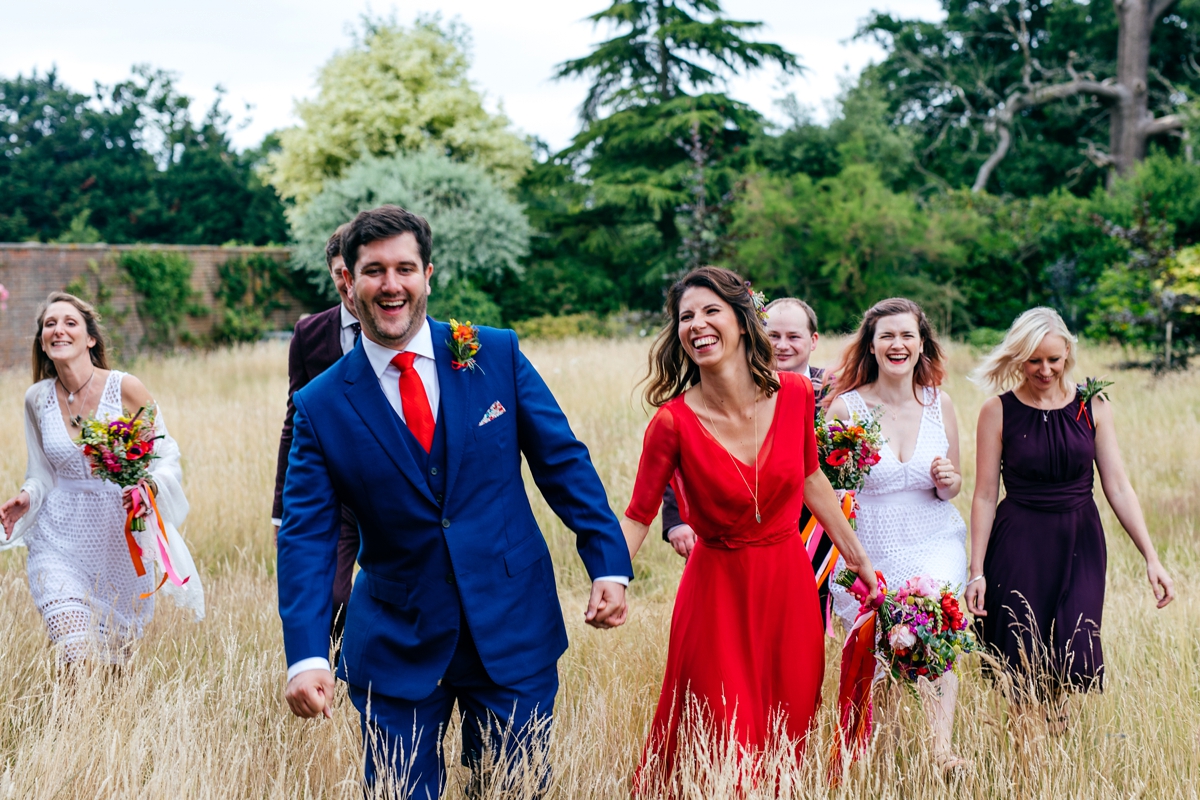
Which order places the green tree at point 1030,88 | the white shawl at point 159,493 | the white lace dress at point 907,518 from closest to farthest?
the white lace dress at point 907,518
the white shawl at point 159,493
the green tree at point 1030,88

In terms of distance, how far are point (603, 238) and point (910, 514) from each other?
2100cm

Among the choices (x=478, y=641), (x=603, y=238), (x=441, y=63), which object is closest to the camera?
(x=478, y=641)

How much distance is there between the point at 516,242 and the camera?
73.3ft

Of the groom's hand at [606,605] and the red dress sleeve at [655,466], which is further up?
the red dress sleeve at [655,466]

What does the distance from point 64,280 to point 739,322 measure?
19.2m

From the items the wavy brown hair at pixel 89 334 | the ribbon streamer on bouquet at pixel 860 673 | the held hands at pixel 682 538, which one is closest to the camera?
the ribbon streamer on bouquet at pixel 860 673

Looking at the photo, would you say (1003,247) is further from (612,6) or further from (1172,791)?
(1172,791)

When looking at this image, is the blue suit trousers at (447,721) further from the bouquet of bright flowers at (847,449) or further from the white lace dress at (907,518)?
the white lace dress at (907,518)

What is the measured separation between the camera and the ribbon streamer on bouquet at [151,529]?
4.46 metres

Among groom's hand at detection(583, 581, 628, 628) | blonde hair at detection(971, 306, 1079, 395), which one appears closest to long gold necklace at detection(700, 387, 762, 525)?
groom's hand at detection(583, 581, 628, 628)

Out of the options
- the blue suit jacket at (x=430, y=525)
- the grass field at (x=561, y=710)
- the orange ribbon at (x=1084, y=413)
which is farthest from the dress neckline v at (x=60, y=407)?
the orange ribbon at (x=1084, y=413)

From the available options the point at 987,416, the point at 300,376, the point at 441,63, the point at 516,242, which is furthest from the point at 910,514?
the point at 441,63

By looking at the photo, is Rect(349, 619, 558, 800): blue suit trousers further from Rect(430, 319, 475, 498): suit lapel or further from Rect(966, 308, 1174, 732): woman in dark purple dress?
Rect(966, 308, 1174, 732): woman in dark purple dress

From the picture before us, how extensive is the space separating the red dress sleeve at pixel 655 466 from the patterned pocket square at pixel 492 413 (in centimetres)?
63
